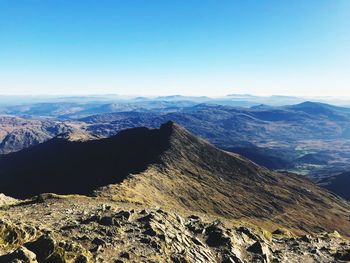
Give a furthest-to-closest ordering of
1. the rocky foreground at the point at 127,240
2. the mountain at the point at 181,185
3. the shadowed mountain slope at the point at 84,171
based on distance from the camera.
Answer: the shadowed mountain slope at the point at 84,171
the mountain at the point at 181,185
the rocky foreground at the point at 127,240

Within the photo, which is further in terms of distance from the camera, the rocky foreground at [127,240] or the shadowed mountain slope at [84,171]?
the shadowed mountain slope at [84,171]

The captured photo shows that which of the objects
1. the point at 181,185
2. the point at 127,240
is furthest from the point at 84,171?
the point at 127,240

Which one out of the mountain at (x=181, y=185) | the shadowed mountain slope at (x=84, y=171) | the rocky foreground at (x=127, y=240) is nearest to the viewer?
the rocky foreground at (x=127, y=240)

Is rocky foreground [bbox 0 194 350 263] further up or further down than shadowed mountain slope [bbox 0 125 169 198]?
further up

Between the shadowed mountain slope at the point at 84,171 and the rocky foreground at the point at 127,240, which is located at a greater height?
the rocky foreground at the point at 127,240

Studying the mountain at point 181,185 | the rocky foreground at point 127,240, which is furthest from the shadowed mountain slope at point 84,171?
the rocky foreground at point 127,240

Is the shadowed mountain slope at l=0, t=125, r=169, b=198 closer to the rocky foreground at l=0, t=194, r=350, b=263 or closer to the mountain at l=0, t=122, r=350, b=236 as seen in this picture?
the mountain at l=0, t=122, r=350, b=236

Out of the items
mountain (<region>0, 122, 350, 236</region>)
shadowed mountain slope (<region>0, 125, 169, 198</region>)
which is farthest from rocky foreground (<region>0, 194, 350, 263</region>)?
shadowed mountain slope (<region>0, 125, 169, 198</region>)

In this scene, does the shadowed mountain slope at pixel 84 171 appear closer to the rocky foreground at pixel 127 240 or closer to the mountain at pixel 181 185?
the mountain at pixel 181 185

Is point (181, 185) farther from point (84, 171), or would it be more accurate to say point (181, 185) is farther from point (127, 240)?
point (127, 240)
